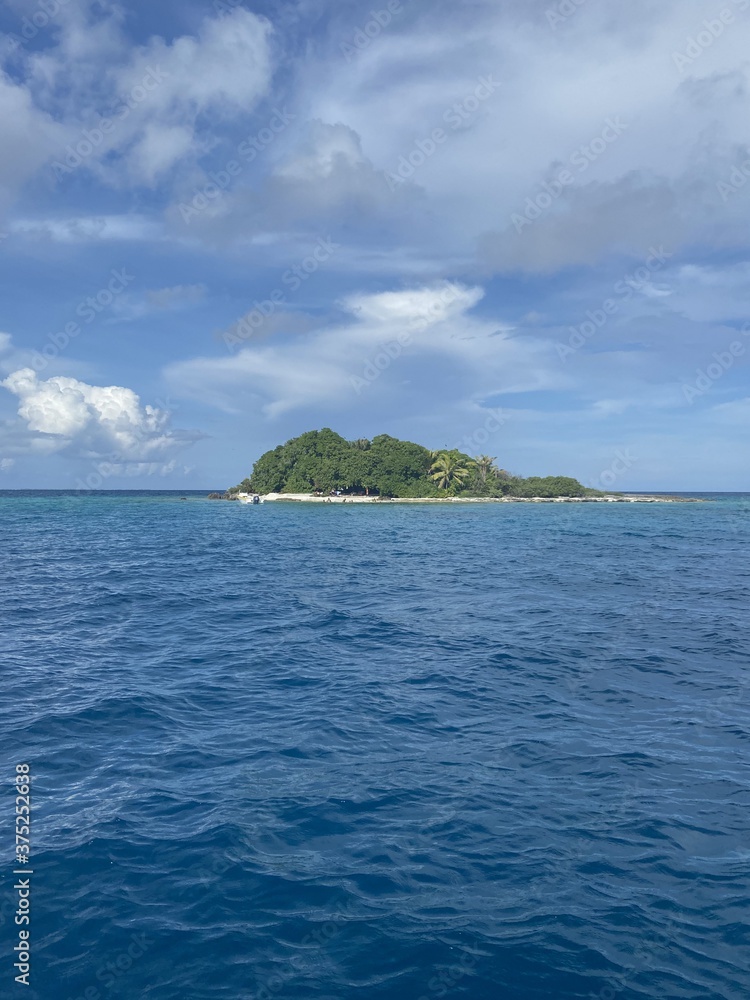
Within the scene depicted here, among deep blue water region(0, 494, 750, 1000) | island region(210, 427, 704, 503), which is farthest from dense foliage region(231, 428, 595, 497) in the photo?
deep blue water region(0, 494, 750, 1000)

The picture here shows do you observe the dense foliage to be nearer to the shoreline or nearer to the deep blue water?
the shoreline

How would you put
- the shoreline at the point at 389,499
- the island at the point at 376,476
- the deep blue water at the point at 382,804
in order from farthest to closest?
the island at the point at 376,476 → the shoreline at the point at 389,499 → the deep blue water at the point at 382,804

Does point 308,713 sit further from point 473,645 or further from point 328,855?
point 473,645

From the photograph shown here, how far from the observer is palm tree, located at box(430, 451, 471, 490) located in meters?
169

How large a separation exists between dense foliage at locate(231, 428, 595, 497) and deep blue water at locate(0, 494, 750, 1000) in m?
134

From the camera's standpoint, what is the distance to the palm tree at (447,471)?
169 meters

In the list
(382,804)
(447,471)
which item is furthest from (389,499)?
(382,804)

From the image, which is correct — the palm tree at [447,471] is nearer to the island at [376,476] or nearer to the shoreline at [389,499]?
the island at [376,476]

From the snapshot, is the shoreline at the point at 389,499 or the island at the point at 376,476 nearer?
the shoreline at the point at 389,499

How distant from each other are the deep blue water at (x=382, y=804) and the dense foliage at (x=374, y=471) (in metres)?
134

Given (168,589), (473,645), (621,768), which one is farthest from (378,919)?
(168,589)

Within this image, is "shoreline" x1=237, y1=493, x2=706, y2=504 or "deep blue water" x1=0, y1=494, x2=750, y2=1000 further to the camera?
"shoreline" x1=237, y1=493, x2=706, y2=504

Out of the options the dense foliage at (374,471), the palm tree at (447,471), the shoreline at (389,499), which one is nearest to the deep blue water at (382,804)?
the shoreline at (389,499)

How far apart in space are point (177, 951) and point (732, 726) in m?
12.4
